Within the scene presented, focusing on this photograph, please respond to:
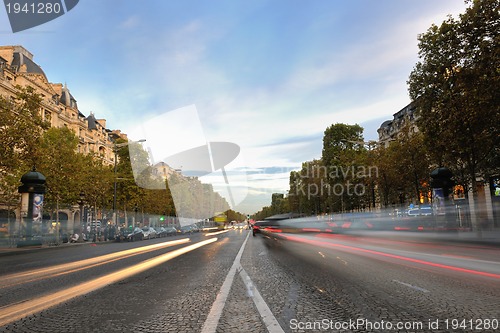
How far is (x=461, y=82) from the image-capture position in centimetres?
1869

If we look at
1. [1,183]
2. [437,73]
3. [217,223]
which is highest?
[437,73]

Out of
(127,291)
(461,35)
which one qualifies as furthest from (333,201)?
(127,291)

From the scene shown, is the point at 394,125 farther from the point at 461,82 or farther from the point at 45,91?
the point at 45,91

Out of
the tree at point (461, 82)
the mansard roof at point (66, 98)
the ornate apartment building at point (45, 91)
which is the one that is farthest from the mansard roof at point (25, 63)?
the tree at point (461, 82)

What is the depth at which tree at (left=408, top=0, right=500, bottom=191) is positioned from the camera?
17.2 meters

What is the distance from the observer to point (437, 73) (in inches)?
821

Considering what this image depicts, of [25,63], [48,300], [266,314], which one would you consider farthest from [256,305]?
[25,63]

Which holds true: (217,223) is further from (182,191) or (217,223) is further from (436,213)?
(436,213)

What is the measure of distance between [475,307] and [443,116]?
18038 mm
